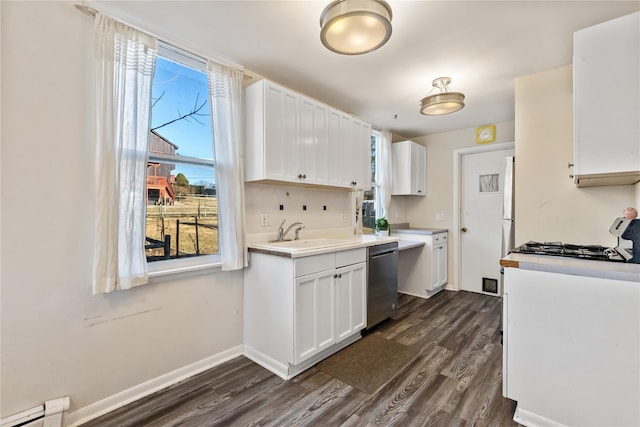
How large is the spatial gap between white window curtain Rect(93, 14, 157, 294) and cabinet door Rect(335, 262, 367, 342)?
145 centimetres

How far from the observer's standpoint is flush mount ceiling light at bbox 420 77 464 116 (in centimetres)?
260

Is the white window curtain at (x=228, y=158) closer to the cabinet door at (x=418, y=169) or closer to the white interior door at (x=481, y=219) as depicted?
the cabinet door at (x=418, y=169)

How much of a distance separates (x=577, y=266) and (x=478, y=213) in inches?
115

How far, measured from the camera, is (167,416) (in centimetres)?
170

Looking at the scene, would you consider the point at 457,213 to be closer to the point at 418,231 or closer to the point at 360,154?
the point at 418,231

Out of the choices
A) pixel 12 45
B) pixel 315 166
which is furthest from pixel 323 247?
pixel 12 45

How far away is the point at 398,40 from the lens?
2.05 m

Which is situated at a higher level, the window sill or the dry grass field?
the dry grass field

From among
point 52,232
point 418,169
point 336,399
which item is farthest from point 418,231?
point 52,232

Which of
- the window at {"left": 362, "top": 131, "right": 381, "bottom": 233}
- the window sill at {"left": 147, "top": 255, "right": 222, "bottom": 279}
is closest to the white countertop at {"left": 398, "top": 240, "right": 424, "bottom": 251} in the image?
the window at {"left": 362, "top": 131, "right": 381, "bottom": 233}

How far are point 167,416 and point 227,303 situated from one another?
2.68 feet

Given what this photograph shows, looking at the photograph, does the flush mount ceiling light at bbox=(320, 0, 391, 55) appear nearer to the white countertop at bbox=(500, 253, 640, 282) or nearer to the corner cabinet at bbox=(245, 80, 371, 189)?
the corner cabinet at bbox=(245, 80, 371, 189)

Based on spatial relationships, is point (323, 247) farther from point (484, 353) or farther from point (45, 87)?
point (45, 87)

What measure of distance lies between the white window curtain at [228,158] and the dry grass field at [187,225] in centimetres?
14
